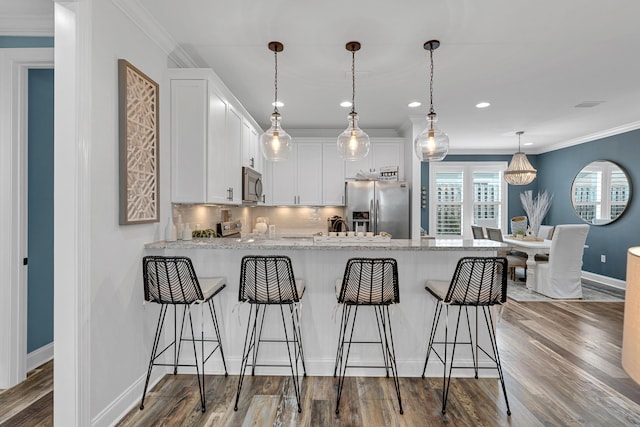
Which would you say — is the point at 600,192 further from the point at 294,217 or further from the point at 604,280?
the point at 294,217

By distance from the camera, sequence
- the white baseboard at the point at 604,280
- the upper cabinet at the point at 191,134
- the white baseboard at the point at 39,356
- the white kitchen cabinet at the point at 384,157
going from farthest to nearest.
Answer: the white baseboard at the point at 604,280, the white kitchen cabinet at the point at 384,157, the upper cabinet at the point at 191,134, the white baseboard at the point at 39,356

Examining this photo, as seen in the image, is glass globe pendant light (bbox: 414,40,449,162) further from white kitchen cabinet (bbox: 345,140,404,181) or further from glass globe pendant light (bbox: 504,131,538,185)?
glass globe pendant light (bbox: 504,131,538,185)

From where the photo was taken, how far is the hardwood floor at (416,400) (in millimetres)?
2125

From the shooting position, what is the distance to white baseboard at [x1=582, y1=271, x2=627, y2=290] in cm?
564

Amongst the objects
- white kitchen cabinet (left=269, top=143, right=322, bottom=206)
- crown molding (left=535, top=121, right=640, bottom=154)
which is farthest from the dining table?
white kitchen cabinet (left=269, top=143, right=322, bottom=206)

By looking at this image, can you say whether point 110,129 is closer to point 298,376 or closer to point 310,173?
point 298,376

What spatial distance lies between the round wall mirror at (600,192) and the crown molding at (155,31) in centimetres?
677

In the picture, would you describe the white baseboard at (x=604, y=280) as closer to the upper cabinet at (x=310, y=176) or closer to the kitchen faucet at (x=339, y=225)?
the upper cabinet at (x=310, y=176)

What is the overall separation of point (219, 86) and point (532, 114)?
4.35 m

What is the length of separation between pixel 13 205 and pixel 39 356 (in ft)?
4.18

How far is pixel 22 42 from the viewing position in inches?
98.0

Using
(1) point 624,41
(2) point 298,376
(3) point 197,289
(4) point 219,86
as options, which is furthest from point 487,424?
(4) point 219,86

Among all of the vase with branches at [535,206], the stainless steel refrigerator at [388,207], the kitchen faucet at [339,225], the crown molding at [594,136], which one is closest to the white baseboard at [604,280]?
the vase with branches at [535,206]

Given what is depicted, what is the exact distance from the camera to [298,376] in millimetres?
2660
